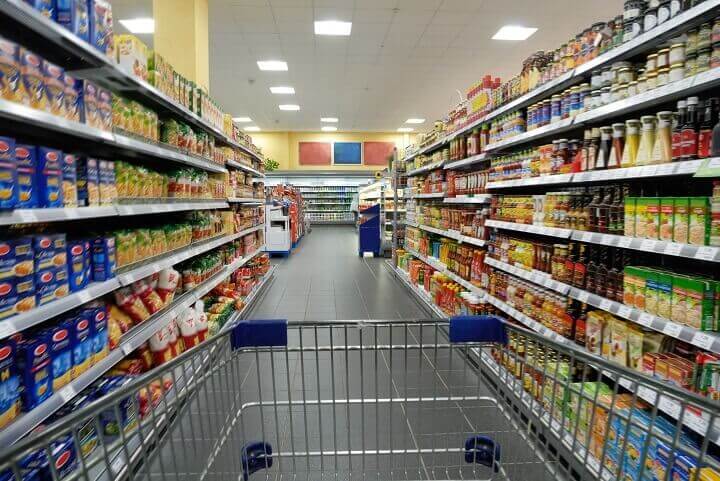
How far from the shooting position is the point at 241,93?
1252 cm

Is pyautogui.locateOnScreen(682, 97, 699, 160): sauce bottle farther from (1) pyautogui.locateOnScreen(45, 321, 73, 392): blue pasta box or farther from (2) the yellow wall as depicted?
(2) the yellow wall

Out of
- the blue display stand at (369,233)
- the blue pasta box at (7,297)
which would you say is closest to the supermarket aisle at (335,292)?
the blue display stand at (369,233)

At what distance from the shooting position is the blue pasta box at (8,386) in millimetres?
1534

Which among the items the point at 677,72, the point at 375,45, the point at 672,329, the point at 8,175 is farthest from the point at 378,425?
the point at 375,45

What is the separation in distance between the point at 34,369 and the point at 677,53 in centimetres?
299

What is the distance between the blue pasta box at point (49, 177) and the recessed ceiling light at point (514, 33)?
7.92 metres

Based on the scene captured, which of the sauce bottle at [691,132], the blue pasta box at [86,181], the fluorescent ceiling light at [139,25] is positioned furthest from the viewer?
the fluorescent ceiling light at [139,25]

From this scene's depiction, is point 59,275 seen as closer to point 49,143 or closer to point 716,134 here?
point 49,143

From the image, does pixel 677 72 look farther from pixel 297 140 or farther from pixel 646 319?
pixel 297 140

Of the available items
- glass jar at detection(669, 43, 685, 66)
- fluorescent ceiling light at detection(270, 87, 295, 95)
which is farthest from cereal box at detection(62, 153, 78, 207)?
fluorescent ceiling light at detection(270, 87, 295, 95)

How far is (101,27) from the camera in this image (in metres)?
2.12

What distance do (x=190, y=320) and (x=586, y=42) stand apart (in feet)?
10.9

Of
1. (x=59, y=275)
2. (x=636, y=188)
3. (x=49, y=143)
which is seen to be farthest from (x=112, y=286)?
(x=636, y=188)

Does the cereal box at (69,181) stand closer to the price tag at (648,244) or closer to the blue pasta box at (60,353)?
the blue pasta box at (60,353)
